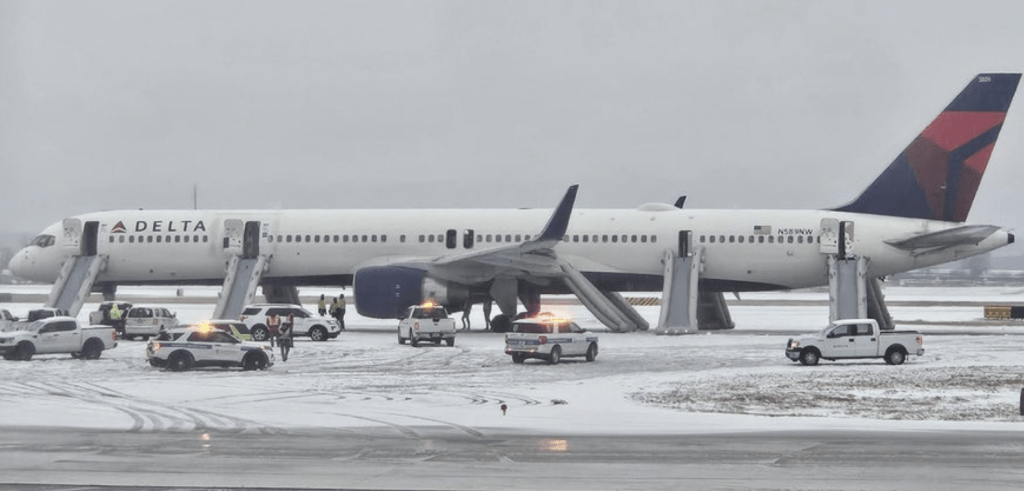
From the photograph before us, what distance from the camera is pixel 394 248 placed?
63594 mm

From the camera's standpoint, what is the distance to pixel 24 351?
45.8 metres

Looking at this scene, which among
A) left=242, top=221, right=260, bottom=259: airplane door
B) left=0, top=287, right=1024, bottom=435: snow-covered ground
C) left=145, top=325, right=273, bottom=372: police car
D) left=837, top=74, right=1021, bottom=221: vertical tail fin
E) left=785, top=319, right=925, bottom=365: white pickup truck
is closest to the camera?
left=0, top=287, right=1024, bottom=435: snow-covered ground

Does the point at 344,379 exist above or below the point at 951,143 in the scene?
below

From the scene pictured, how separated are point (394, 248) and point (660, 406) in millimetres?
33280

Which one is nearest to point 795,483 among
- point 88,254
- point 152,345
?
A: point 152,345

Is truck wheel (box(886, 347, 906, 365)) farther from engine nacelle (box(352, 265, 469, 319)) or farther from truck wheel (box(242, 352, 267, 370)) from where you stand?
engine nacelle (box(352, 265, 469, 319))

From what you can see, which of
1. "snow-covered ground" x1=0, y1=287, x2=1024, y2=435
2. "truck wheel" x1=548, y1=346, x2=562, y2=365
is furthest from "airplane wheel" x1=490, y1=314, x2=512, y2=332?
"truck wheel" x1=548, y1=346, x2=562, y2=365

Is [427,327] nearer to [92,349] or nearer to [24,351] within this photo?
[92,349]

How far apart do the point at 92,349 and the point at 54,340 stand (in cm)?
133

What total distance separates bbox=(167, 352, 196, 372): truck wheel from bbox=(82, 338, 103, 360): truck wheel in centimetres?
580

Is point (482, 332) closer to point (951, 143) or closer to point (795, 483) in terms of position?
point (951, 143)

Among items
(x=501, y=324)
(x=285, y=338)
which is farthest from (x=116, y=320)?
(x=285, y=338)

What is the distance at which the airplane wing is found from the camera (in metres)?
58.7

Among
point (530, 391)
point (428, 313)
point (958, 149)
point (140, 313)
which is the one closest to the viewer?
point (530, 391)
